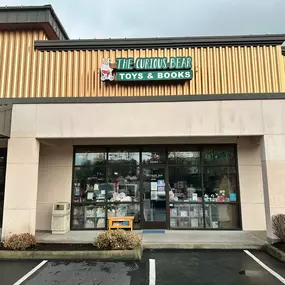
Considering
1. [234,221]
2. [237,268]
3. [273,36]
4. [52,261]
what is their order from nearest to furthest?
[237,268] < [52,261] < [273,36] < [234,221]

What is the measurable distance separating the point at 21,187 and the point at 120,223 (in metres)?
3.40

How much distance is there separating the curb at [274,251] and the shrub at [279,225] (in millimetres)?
391

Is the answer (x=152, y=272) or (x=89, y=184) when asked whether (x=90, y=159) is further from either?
(x=152, y=272)

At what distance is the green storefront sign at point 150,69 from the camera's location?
862 cm

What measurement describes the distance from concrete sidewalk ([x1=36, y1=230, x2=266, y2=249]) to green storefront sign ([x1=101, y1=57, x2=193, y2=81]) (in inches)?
197

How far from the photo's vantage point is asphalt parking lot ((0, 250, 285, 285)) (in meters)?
5.44

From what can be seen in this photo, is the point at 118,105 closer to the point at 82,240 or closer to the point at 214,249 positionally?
the point at 82,240

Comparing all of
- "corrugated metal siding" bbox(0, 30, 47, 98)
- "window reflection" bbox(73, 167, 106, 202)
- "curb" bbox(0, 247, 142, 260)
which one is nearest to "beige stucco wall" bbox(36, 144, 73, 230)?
"window reflection" bbox(73, 167, 106, 202)

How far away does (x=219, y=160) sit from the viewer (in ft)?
33.9

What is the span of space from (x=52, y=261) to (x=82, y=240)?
1.73 metres

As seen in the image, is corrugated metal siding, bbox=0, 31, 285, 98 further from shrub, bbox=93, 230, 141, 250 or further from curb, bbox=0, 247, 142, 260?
curb, bbox=0, 247, 142, 260

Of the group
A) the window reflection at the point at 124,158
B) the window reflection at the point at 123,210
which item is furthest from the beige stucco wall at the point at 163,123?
the window reflection at the point at 123,210

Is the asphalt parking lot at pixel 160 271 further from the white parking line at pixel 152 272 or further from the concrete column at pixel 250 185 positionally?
the concrete column at pixel 250 185

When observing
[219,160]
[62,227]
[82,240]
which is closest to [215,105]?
[219,160]
